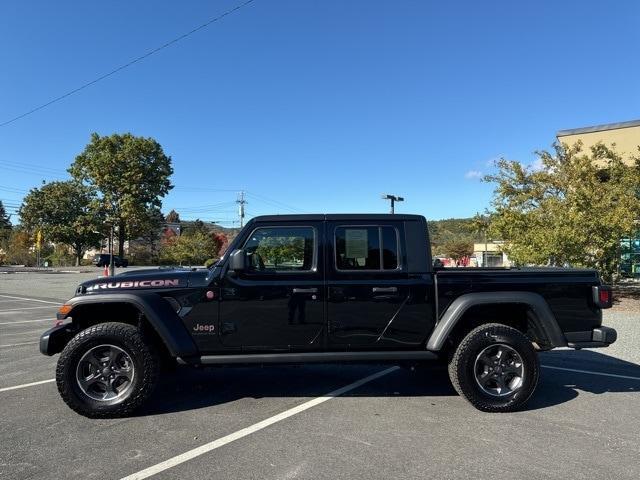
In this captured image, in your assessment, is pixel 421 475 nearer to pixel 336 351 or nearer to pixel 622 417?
pixel 336 351

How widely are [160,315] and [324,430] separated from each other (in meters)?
1.82

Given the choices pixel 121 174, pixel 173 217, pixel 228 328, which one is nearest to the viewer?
pixel 228 328

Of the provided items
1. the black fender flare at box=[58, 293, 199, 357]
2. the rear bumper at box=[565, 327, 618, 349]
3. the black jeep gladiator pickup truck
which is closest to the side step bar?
the black jeep gladiator pickup truck

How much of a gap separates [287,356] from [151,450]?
147 cm

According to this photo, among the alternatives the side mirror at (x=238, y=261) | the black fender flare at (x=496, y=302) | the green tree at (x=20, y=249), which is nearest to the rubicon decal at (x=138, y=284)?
the side mirror at (x=238, y=261)

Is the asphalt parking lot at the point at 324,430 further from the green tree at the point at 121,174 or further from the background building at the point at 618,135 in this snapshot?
the green tree at the point at 121,174

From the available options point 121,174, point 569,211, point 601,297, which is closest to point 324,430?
point 601,297

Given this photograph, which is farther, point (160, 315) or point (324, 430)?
point (160, 315)

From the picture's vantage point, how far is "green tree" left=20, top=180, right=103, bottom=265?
60.2m

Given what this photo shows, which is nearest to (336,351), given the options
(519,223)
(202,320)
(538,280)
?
(202,320)

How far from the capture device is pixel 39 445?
3.96 m

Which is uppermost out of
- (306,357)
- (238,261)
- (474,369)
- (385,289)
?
(238,261)

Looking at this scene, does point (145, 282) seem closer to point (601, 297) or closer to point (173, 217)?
point (601, 297)

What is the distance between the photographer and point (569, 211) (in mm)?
13867
